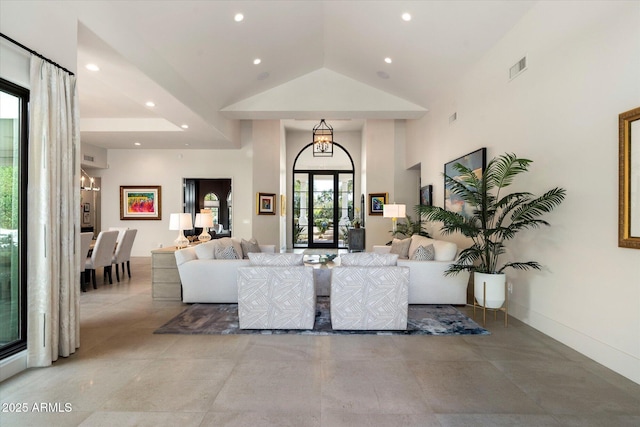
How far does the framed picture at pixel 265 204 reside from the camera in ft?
32.1

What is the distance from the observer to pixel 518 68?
4.10 m

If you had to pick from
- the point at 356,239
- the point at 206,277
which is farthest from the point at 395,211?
the point at 206,277

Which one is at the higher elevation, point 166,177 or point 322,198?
point 166,177

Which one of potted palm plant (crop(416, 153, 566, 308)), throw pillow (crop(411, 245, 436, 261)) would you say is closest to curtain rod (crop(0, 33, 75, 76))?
potted palm plant (crop(416, 153, 566, 308))

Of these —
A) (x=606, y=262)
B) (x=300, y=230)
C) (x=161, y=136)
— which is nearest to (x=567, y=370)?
Answer: (x=606, y=262)

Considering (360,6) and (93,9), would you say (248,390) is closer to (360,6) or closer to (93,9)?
(93,9)

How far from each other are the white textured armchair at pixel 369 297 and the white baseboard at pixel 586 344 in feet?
4.73

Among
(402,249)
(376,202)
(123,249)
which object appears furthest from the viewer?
(376,202)

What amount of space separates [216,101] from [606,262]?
6412 millimetres

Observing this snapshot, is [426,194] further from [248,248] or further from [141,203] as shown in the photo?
[141,203]

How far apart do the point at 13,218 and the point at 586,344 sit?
492cm

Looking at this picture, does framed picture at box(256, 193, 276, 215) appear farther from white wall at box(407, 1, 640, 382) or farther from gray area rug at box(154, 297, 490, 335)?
white wall at box(407, 1, 640, 382)

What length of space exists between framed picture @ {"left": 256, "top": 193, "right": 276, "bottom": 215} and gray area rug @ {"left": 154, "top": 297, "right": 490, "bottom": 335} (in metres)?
5.25

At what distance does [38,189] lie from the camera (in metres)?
2.73
